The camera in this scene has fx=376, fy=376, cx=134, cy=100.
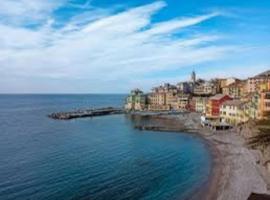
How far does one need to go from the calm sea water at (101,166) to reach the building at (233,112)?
55.6 ft

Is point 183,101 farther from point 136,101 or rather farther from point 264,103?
point 264,103

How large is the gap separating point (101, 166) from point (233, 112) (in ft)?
184

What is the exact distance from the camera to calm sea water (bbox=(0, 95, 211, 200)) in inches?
1763

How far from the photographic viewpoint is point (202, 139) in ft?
281

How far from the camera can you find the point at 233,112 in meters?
103

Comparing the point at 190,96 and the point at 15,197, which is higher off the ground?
the point at 190,96

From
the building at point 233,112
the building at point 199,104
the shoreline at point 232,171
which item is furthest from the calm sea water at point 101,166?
the building at point 199,104

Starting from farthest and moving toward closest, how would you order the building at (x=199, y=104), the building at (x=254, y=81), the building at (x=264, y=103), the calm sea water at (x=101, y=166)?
the building at (x=199, y=104)
the building at (x=254, y=81)
the building at (x=264, y=103)
the calm sea water at (x=101, y=166)

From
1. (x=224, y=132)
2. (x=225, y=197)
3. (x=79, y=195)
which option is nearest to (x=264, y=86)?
(x=224, y=132)

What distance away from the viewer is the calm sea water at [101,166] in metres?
44.8

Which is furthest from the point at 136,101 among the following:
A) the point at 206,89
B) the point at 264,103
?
the point at 264,103

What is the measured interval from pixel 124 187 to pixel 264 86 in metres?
67.8

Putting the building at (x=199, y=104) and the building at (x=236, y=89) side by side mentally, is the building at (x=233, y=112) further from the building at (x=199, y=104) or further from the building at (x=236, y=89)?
the building at (x=199, y=104)

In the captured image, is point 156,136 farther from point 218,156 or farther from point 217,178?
point 217,178
